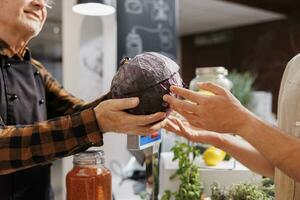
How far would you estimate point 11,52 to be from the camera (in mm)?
1118

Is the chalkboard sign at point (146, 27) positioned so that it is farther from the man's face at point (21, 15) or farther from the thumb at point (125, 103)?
the thumb at point (125, 103)

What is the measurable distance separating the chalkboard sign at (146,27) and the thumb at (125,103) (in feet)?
5.59

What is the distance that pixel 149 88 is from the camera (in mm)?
876

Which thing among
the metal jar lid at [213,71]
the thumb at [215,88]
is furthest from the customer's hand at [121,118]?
the metal jar lid at [213,71]

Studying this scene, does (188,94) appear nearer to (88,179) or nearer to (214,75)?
(88,179)

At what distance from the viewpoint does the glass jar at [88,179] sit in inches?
37.8

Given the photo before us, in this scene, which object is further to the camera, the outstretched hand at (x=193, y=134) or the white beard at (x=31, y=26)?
the outstretched hand at (x=193, y=134)

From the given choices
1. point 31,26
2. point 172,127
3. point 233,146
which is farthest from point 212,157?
point 31,26

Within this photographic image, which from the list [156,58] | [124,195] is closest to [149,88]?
[156,58]

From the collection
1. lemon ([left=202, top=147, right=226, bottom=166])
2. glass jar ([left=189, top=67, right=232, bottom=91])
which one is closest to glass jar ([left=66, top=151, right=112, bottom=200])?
lemon ([left=202, top=147, right=226, bottom=166])

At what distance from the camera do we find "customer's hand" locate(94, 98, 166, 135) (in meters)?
0.85

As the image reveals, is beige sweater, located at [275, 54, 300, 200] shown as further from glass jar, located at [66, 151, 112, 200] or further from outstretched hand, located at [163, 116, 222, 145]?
glass jar, located at [66, 151, 112, 200]

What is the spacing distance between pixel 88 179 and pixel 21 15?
0.50 meters

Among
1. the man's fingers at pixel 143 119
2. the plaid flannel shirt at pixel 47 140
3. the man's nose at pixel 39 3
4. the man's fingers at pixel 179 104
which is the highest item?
the man's nose at pixel 39 3
